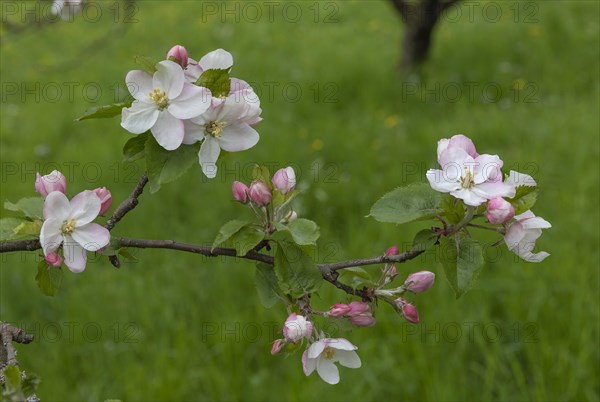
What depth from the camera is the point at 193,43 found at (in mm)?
6211

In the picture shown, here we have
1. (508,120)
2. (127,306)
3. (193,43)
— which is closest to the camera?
(127,306)

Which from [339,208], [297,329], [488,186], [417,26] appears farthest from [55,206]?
[417,26]

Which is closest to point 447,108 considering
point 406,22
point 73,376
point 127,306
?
point 406,22

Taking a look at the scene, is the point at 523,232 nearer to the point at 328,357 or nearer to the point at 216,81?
the point at 328,357

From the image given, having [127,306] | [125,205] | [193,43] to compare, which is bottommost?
[193,43]

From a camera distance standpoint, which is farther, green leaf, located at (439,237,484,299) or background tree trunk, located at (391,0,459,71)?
background tree trunk, located at (391,0,459,71)

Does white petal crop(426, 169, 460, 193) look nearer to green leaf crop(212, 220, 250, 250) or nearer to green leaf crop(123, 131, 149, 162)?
green leaf crop(212, 220, 250, 250)

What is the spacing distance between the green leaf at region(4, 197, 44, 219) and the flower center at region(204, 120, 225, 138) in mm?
290

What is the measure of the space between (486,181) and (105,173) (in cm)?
324

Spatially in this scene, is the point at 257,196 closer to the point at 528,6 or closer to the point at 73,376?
the point at 73,376

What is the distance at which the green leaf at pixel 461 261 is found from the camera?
905 millimetres

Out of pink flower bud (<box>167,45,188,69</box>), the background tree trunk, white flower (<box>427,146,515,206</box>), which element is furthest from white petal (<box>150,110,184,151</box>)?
the background tree trunk

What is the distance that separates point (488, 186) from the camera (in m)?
A: 0.92

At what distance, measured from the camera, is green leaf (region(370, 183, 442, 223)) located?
0.94 meters
